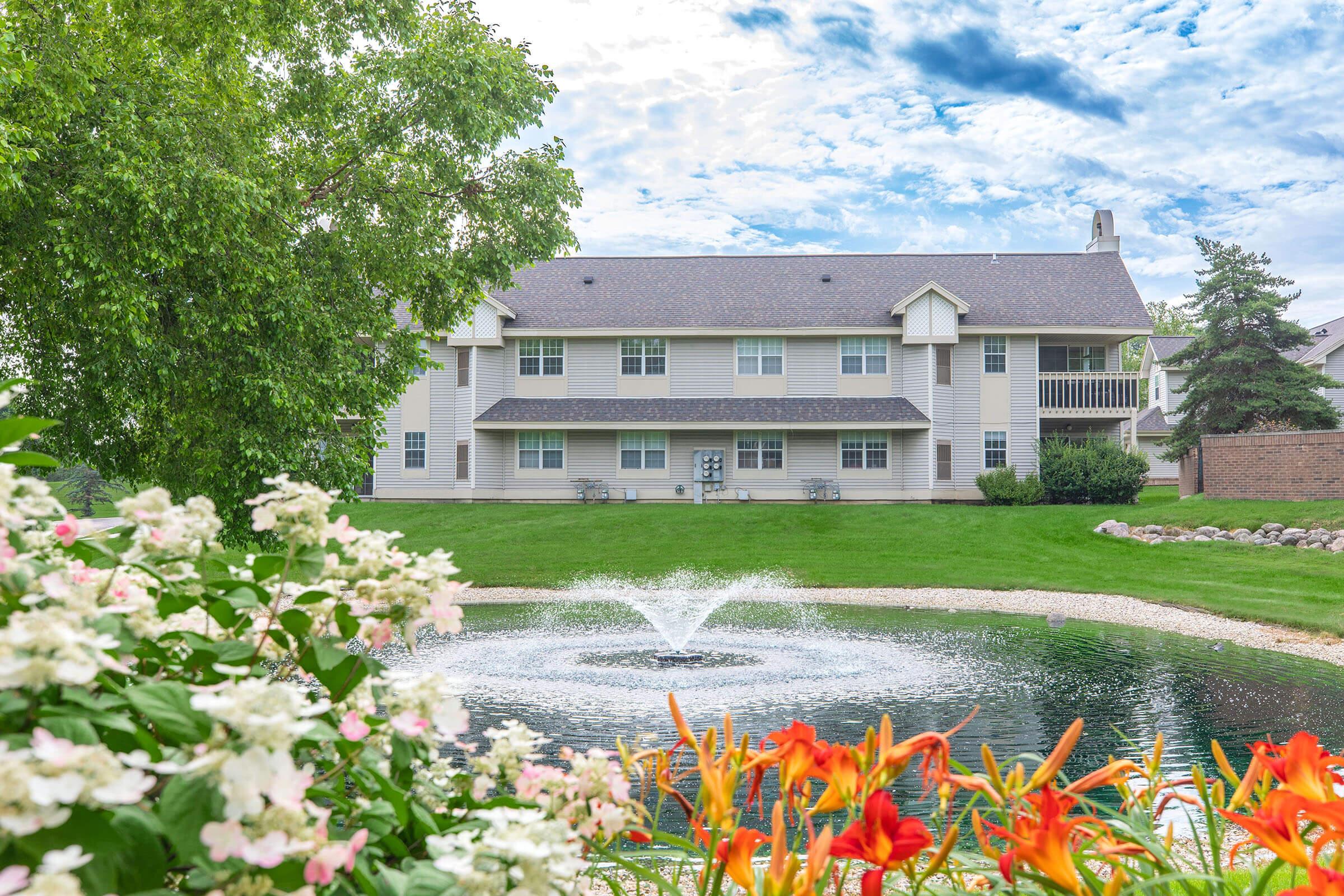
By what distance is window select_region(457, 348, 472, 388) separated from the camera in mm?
28156

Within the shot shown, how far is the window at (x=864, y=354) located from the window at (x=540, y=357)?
9.10 m

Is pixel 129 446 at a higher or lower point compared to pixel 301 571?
higher

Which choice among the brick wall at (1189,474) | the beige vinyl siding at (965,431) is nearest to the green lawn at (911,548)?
the beige vinyl siding at (965,431)

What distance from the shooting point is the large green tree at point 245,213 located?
9.34 metres

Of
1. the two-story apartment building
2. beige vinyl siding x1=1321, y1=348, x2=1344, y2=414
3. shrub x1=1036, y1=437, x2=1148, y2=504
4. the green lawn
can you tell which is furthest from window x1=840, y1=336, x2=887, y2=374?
beige vinyl siding x1=1321, y1=348, x2=1344, y2=414

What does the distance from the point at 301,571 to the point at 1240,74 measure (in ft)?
107

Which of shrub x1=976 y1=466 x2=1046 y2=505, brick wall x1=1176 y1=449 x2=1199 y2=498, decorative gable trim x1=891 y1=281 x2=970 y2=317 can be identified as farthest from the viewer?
brick wall x1=1176 y1=449 x2=1199 y2=498

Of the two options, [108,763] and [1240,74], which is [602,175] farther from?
[108,763]

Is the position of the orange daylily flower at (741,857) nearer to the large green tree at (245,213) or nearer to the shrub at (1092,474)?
the large green tree at (245,213)

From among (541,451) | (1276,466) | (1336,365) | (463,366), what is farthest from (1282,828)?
(1336,365)

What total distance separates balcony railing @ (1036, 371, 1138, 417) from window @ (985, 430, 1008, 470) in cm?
153

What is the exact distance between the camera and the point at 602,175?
25531 millimetres

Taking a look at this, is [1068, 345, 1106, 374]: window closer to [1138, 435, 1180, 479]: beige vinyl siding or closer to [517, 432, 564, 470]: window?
[1138, 435, 1180, 479]: beige vinyl siding

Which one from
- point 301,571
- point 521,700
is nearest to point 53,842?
point 301,571
